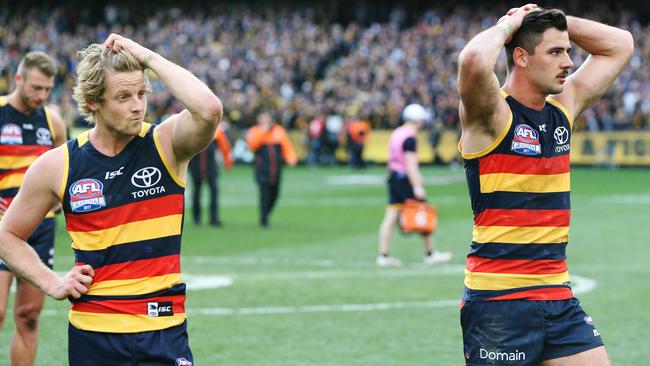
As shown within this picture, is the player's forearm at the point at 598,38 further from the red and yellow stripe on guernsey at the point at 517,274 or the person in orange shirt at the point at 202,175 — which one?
the person in orange shirt at the point at 202,175

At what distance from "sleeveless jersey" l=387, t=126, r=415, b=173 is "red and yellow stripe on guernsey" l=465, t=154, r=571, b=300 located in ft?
32.3

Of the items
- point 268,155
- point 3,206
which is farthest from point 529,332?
point 268,155

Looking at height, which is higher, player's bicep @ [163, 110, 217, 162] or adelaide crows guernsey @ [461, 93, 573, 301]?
player's bicep @ [163, 110, 217, 162]

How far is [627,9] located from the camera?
44750 mm

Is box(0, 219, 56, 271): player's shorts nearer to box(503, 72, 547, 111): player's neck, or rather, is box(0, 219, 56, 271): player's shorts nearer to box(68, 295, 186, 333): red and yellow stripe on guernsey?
box(68, 295, 186, 333): red and yellow stripe on guernsey

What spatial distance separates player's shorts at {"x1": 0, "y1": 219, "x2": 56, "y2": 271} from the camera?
333 inches

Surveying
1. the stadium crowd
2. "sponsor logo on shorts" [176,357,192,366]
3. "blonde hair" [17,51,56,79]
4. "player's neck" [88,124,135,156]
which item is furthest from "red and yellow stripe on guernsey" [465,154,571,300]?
the stadium crowd

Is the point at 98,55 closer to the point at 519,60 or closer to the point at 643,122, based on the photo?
the point at 519,60

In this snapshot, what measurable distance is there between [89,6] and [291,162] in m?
37.2

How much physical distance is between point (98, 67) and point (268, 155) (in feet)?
53.3

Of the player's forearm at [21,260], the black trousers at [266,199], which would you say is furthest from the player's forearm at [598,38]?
the black trousers at [266,199]

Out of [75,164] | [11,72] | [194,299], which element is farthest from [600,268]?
[11,72]

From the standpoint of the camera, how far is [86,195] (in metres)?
5.24

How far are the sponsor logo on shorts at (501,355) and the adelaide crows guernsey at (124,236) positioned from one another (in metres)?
1.58
